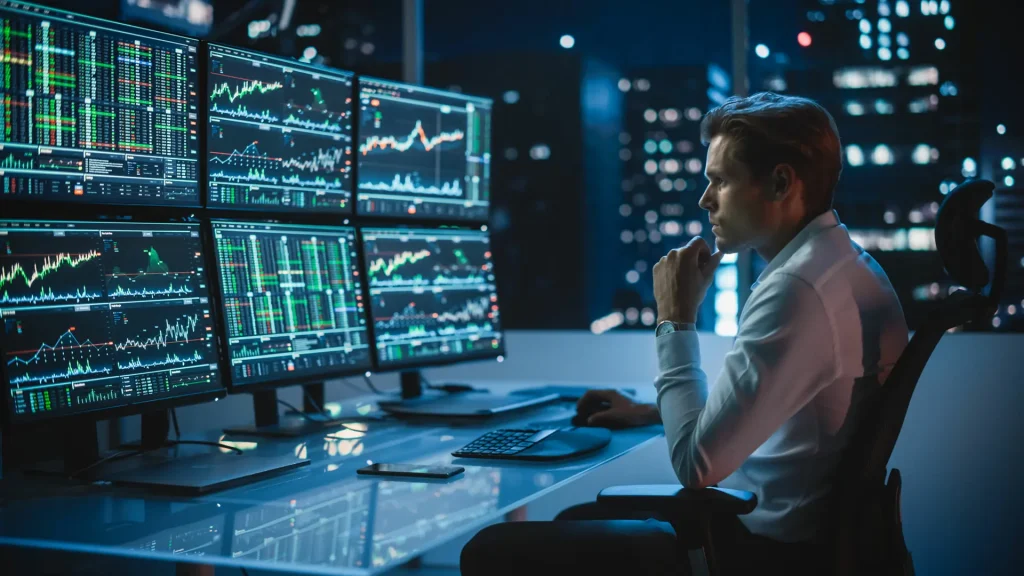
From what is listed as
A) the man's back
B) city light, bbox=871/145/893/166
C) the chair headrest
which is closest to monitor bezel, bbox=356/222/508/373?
the man's back

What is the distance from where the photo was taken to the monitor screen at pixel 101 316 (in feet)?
5.14

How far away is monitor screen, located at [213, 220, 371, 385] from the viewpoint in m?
1.99

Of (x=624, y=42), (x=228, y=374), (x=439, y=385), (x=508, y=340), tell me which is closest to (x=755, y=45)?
(x=624, y=42)

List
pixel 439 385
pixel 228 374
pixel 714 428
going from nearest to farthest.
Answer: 1. pixel 714 428
2. pixel 228 374
3. pixel 439 385

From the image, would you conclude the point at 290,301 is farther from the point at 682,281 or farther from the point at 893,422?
the point at 893,422

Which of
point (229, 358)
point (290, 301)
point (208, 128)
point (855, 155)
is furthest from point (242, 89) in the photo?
point (855, 155)

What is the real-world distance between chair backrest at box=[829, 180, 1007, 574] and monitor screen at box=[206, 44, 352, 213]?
4.64 ft

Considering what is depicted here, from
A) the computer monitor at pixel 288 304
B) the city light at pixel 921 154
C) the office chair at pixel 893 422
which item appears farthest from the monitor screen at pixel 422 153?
the city light at pixel 921 154

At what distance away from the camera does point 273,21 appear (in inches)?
139

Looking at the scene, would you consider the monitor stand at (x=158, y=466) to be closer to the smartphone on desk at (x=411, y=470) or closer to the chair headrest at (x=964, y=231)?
the smartphone on desk at (x=411, y=470)

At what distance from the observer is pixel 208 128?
1.98 metres

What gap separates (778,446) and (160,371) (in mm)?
1172

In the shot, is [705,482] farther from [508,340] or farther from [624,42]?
[624,42]

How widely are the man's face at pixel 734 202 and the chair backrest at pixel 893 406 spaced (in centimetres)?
31
